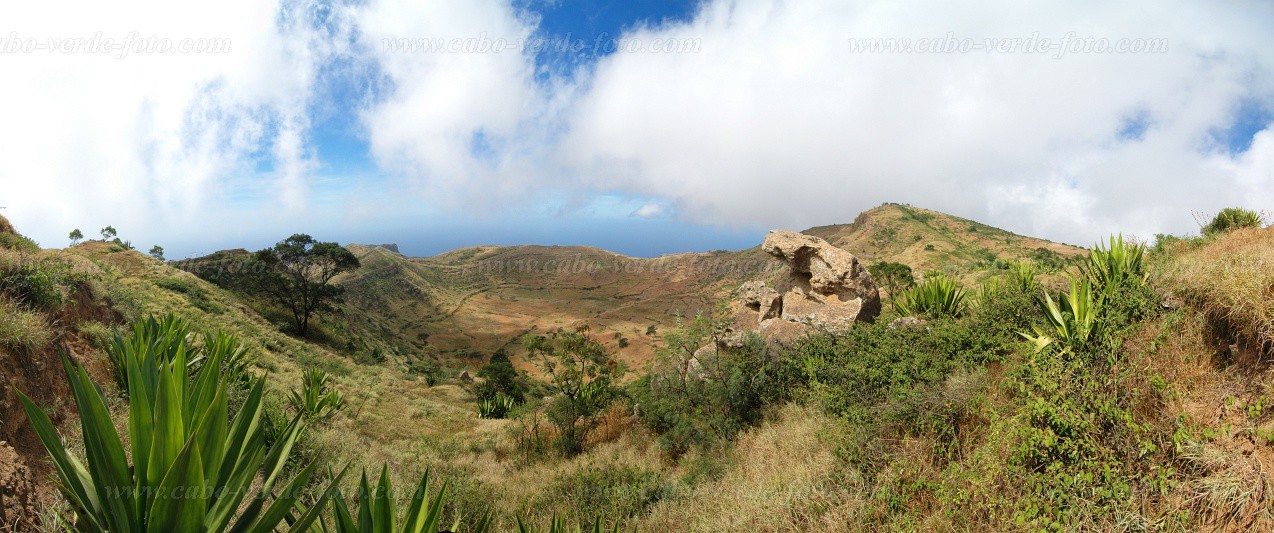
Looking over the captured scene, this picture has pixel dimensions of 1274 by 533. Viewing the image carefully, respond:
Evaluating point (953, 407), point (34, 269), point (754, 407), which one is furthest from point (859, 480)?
point (34, 269)

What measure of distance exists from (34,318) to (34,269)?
1700 millimetres

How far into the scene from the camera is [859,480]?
402cm

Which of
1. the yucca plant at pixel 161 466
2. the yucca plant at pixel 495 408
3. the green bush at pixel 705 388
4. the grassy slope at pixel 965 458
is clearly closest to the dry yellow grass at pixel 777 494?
the grassy slope at pixel 965 458

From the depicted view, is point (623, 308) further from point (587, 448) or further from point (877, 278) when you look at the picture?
point (587, 448)

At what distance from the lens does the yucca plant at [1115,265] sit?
17.9 ft

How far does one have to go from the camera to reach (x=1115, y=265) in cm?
594

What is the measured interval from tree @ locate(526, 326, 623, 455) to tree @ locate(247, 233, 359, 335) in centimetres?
2125

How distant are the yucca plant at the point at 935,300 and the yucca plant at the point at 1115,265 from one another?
2120 millimetres

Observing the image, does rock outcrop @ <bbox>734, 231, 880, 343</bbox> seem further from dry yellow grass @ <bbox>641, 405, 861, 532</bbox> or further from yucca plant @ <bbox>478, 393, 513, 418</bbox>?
yucca plant @ <bbox>478, 393, 513, 418</bbox>

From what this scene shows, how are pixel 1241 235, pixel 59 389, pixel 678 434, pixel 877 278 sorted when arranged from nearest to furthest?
pixel 59 389, pixel 1241 235, pixel 678 434, pixel 877 278

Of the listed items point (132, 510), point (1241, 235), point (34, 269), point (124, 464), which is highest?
point (1241, 235)

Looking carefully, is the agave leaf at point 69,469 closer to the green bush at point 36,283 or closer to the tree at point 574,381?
the tree at point 574,381

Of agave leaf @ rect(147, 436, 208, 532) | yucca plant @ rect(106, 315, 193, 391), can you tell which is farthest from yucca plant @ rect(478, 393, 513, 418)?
agave leaf @ rect(147, 436, 208, 532)

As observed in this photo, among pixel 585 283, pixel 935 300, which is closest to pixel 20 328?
pixel 935 300
